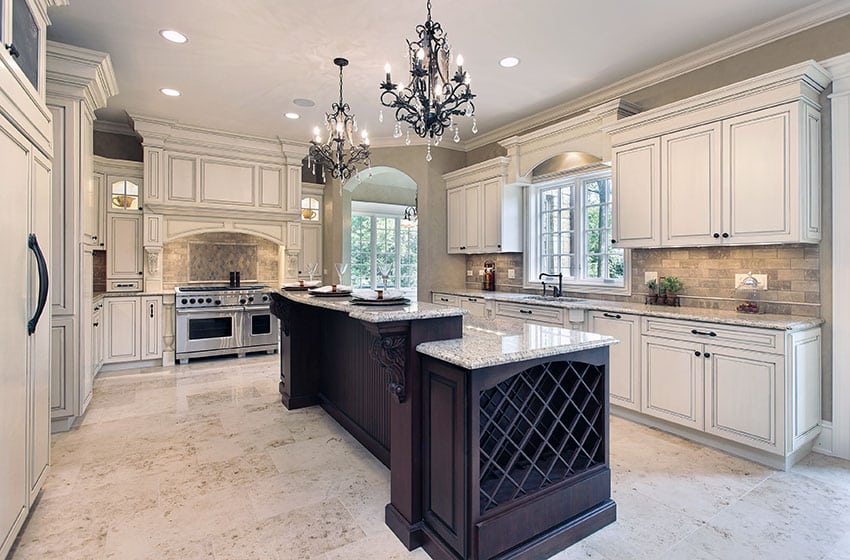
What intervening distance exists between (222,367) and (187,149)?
2793 millimetres

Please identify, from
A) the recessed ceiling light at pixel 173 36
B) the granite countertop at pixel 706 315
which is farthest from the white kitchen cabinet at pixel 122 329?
the granite countertop at pixel 706 315

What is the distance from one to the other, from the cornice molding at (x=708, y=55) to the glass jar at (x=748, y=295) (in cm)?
171

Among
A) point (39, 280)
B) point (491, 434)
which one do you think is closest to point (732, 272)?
point (491, 434)

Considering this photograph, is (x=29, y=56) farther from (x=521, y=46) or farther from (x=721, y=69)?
(x=721, y=69)

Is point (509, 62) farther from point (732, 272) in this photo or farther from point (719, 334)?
point (719, 334)

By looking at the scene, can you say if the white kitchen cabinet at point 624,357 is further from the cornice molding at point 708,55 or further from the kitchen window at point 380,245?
the kitchen window at point 380,245

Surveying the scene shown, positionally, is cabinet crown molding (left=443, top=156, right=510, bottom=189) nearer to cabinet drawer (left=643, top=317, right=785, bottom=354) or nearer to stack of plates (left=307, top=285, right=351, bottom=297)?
cabinet drawer (left=643, top=317, right=785, bottom=354)

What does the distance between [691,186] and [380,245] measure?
19.7 ft

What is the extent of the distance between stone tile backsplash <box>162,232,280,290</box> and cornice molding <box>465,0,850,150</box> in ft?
13.6

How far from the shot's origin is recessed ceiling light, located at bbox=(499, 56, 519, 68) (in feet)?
12.1

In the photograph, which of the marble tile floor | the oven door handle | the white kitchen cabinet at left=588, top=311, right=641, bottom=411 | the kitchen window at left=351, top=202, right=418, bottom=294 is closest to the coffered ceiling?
the white kitchen cabinet at left=588, top=311, right=641, bottom=411

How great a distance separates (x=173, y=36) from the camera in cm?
336

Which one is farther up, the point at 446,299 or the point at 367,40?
the point at 367,40

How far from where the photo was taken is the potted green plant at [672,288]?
12.0ft
